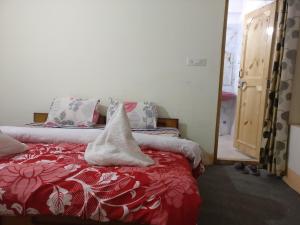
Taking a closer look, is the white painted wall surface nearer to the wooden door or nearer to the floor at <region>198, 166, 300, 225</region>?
the floor at <region>198, 166, 300, 225</region>

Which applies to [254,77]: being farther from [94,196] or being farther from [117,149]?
[94,196]

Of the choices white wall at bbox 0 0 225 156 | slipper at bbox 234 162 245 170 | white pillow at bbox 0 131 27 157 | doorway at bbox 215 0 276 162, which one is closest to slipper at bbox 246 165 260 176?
slipper at bbox 234 162 245 170

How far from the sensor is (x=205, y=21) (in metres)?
2.99

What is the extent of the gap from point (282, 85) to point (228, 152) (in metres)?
1.40

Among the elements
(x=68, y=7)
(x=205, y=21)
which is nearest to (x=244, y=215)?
(x=205, y=21)

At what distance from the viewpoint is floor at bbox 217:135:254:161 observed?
346cm

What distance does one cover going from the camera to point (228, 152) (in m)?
3.77

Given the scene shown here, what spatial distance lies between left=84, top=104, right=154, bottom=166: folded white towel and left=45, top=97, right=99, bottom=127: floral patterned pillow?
1241 millimetres

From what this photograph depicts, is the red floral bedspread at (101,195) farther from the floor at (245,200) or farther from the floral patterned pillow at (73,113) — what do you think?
the floral patterned pillow at (73,113)

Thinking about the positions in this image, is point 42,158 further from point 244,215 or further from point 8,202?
point 244,215

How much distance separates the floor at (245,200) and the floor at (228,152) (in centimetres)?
51

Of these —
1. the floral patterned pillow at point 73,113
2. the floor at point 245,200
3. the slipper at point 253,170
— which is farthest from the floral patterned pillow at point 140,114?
the slipper at point 253,170

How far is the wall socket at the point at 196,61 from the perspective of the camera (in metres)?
3.04

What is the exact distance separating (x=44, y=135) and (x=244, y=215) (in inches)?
66.4
